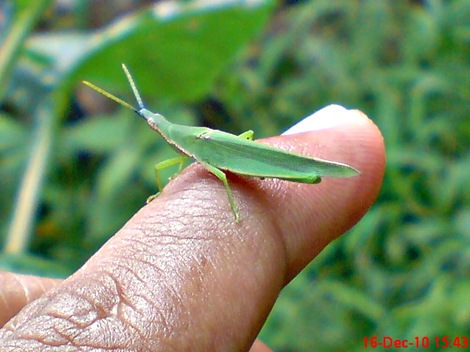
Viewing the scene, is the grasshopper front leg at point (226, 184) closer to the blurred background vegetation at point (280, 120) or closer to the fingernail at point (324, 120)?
the fingernail at point (324, 120)

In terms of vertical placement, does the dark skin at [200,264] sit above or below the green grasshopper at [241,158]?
below

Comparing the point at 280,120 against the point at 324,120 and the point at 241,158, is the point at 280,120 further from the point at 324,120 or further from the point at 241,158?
the point at 241,158

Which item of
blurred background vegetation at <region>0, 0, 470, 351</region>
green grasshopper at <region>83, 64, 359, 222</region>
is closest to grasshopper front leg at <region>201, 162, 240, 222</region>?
green grasshopper at <region>83, 64, 359, 222</region>

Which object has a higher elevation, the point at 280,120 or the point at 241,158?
the point at 280,120

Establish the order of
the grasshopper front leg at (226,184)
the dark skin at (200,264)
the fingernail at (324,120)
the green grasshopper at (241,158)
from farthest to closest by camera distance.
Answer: the fingernail at (324,120) → the green grasshopper at (241,158) → the grasshopper front leg at (226,184) → the dark skin at (200,264)

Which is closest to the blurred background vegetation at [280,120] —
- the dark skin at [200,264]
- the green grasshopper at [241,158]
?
the green grasshopper at [241,158]

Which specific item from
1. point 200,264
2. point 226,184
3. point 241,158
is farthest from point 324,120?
point 200,264

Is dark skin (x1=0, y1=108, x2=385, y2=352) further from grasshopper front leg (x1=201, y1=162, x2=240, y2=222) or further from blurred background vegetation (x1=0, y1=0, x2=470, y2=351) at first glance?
blurred background vegetation (x1=0, y1=0, x2=470, y2=351)

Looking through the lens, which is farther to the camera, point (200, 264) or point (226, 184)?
point (226, 184)
